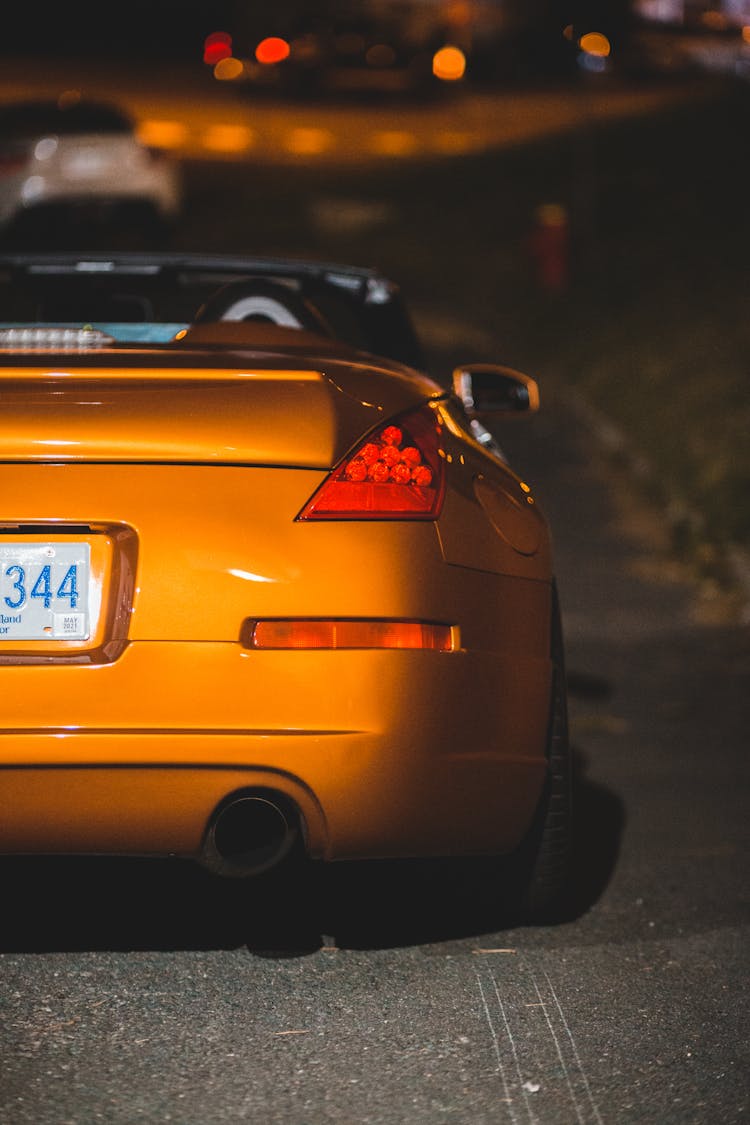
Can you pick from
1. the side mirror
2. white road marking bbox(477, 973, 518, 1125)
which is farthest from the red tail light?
the side mirror

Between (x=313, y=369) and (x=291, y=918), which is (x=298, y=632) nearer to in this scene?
(x=313, y=369)

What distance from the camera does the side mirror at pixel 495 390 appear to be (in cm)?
558

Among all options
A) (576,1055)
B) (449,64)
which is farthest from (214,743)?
(449,64)

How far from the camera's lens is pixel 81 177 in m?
21.4

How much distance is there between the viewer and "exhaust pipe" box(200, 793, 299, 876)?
12.7 feet

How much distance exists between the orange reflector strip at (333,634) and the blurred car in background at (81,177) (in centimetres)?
1804

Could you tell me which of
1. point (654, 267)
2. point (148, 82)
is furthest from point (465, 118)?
point (654, 267)

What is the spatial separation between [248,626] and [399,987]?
89cm

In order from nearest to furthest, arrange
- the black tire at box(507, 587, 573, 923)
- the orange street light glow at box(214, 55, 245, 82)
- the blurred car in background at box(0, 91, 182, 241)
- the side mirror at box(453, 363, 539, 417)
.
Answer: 1. the black tire at box(507, 587, 573, 923)
2. the side mirror at box(453, 363, 539, 417)
3. the blurred car in background at box(0, 91, 182, 241)
4. the orange street light glow at box(214, 55, 245, 82)

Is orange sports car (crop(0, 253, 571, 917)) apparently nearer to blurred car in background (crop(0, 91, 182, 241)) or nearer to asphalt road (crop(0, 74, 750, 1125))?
asphalt road (crop(0, 74, 750, 1125))

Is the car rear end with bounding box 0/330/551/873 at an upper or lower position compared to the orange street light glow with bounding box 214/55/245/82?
lower

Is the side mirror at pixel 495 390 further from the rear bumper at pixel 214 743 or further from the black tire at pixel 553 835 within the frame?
the rear bumper at pixel 214 743

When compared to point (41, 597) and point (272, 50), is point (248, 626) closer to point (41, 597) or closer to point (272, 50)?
point (41, 597)

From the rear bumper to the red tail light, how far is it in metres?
0.28
